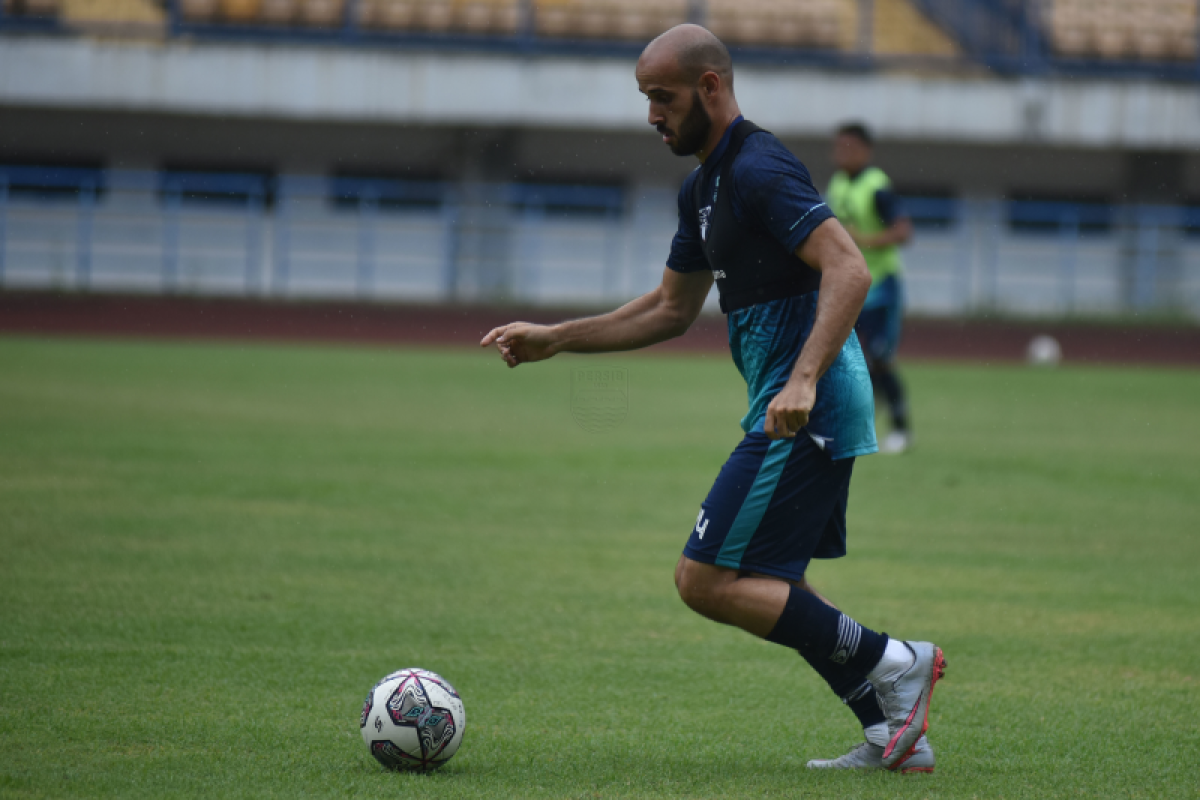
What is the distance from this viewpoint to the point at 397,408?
13.7 m

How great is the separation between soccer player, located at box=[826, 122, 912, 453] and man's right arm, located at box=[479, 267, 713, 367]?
678cm

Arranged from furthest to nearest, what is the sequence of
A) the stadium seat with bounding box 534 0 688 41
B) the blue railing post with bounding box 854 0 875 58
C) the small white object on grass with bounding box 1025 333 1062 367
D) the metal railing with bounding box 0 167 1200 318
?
1. the stadium seat with bounding box 534 0 688 41
2. the metal railing with bounding box 0 167 1200 318
3. the blue railing post with bounding box 854 0 875 58
4. the small white object on grass with bounding box 1025 333 1062 367

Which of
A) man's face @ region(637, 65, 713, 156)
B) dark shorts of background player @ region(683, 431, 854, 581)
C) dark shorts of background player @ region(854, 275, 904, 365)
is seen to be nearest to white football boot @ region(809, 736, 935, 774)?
dark shorts of background player @ region(683, 431, 854, 581)

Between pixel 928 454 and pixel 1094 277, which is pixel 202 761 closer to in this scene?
pixel 928 454

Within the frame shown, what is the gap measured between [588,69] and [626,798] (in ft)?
74.3

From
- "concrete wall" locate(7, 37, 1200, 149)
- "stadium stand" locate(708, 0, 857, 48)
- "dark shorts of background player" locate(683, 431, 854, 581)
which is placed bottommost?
"dark shorts of background player" locate(683, 431, 854, 581)

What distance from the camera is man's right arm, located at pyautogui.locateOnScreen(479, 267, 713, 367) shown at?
4.34 m

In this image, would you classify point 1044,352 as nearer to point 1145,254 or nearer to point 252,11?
point 1145,254

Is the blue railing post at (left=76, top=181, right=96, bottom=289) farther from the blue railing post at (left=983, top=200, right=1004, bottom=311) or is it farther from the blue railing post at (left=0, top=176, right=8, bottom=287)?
the blue railing post at (left=983, top=200, right=1004, bottom=311)

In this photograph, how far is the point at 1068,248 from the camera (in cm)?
2673

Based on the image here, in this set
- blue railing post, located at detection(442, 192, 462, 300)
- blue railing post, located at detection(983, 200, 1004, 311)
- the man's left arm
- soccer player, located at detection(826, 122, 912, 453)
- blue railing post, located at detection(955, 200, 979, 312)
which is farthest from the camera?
blue railing post, located at detection(955, 200, 979, 312)

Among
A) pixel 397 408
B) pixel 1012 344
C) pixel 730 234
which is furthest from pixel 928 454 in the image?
pixel 1012 344

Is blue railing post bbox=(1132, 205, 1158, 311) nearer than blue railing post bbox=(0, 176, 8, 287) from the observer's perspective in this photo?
No

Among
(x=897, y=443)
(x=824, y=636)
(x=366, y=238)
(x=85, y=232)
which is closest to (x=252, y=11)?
(x=366, y=238)
